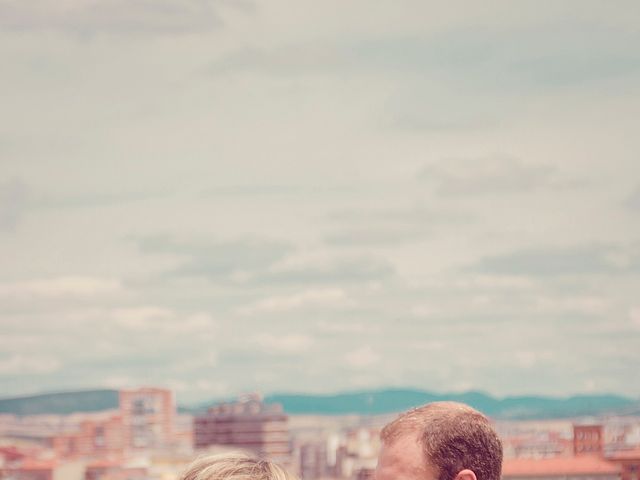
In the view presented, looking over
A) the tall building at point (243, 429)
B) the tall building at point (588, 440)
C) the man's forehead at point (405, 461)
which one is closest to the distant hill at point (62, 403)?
the tall building at point (243, 429)

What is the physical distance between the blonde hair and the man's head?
1.16ft

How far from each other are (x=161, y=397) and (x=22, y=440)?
1245 cm

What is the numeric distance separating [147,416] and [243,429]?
4701 cm

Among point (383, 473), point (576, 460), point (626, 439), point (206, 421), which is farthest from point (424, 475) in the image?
point (206, 421)

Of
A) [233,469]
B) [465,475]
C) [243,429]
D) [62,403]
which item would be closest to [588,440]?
[243,429]

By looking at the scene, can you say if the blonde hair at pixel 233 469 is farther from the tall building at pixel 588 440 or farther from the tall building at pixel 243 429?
the tall building at pixel 243 429

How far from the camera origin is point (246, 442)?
84.4 meters

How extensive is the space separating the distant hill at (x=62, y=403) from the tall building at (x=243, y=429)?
54.1m

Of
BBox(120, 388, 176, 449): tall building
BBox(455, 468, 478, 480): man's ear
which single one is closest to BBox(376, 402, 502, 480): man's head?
BBox(455, 468, 478, 480): man's ear

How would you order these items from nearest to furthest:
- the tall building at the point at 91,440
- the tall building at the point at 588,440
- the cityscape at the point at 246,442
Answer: the tall building at the point at 588,440 < the cityscape at the point at 246,442 < the tall building at the point at 91,440

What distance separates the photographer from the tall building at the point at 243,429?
84.4m

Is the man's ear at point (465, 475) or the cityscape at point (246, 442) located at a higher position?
the cityscape at point (246, 442)

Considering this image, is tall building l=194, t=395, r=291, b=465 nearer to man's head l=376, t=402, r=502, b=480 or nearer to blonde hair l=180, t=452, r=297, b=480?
man's head l=376, t=402, r=502, b=480

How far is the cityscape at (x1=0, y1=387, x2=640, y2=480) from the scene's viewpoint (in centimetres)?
4828
